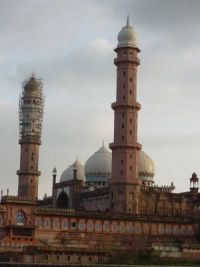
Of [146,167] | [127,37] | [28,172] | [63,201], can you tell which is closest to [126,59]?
[127,37]

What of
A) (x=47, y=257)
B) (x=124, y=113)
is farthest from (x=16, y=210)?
(x=124, y=113)

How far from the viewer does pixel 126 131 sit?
74.0 m

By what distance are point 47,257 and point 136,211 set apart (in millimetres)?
21421

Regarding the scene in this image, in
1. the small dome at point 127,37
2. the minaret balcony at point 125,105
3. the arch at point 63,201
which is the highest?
the small dome at point 127,37

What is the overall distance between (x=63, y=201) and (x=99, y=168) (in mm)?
5899

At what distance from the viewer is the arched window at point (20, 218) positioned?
6413 cm

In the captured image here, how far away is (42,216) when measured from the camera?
6544 centimetres

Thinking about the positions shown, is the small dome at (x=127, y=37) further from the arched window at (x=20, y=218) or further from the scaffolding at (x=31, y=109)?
the arched window at (x=20, y=218)

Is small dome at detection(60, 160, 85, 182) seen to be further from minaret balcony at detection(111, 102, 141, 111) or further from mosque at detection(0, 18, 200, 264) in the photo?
minaret balcony at detection(111, 102, 141, 111)

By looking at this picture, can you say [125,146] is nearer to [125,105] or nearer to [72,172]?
[125,105]

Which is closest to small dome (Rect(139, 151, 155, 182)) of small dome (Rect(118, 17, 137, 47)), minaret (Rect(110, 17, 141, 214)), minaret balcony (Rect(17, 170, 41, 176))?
minaret (Rect(110, 17, 141, 214))

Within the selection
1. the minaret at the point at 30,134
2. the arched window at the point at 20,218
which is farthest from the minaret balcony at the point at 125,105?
the minaret at the point at 30,134

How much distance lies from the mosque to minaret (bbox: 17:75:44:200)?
0.12 metres

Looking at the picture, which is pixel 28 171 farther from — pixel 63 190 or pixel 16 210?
pixel 16 210
